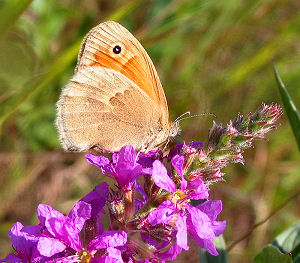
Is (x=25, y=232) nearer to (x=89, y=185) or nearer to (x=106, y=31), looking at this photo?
(x=106, y=31)

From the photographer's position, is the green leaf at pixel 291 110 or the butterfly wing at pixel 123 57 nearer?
the green leaf at pixel 291 110

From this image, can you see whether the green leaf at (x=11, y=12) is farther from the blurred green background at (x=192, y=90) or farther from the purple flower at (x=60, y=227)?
the purple flower at (x=60, y=227)

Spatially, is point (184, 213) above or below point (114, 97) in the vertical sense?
below

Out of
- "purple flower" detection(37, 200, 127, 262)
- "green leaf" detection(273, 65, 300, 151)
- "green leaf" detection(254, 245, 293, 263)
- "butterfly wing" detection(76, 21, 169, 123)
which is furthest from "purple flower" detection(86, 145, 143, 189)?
"green leaf" detection(273, 65, 300, 151)

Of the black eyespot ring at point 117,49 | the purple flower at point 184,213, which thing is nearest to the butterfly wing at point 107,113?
the black eyespot ring at point 117,49

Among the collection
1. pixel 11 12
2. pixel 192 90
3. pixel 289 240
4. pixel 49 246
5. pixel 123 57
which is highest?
pixel 11 12

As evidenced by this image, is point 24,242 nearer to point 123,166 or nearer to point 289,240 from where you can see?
point 123,166

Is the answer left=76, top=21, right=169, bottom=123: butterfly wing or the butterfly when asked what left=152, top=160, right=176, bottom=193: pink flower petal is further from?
left=76, top=21, right=169, bottom=123: butterfly wing

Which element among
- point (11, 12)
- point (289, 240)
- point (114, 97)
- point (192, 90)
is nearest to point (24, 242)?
point (114, 97)
